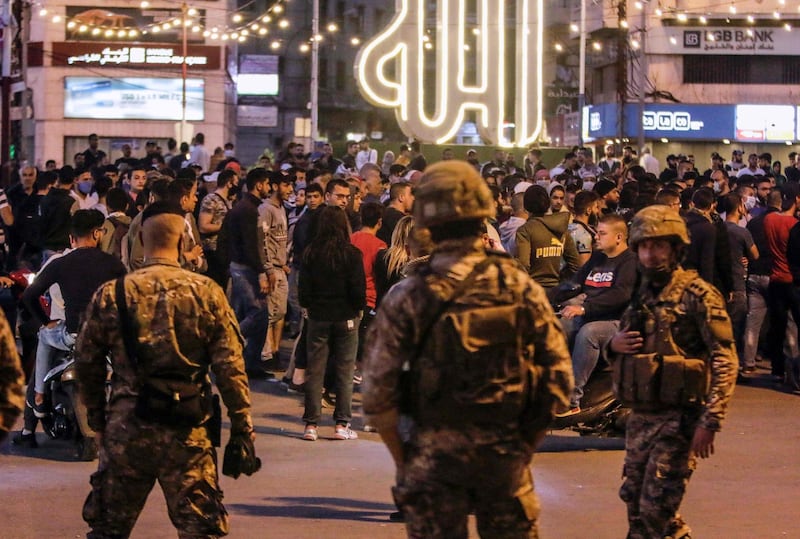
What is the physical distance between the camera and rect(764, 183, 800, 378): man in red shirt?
14.8 meters

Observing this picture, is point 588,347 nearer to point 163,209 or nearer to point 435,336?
point 163,209

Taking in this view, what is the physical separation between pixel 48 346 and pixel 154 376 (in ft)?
17.0

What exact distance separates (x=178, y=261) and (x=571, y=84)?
62.5 meters

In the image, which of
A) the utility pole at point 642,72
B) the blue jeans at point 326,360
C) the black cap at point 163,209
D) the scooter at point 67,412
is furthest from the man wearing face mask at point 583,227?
the utility pole at point 642,72

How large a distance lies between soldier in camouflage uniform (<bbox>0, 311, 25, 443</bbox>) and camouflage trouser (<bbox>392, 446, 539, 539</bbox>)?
52.1 inches

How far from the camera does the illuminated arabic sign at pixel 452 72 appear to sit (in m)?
31.0

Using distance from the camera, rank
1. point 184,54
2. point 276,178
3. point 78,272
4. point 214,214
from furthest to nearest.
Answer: point 184,54 → point 214,214 → point 276,178 → point 78,272

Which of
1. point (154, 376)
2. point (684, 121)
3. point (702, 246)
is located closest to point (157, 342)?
point (154, 376)

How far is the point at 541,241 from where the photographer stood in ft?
40.3

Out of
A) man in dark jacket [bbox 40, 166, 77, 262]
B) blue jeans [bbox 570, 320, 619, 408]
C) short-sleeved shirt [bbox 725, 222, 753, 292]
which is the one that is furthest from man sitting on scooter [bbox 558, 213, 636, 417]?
man in dark jacket [bbox 40, 166, 77, 262]

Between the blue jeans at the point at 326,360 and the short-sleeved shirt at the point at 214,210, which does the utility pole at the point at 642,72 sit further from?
the blue jeans at the point at 326,360

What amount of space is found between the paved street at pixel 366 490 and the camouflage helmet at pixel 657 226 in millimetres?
2256

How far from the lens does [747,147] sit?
51.8 m

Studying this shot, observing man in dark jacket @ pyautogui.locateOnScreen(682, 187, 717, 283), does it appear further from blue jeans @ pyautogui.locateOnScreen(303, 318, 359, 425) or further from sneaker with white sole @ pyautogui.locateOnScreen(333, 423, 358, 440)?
sneaker with white sole @ pyautogui.locateOnScreen(333, 423, 358, 440)
